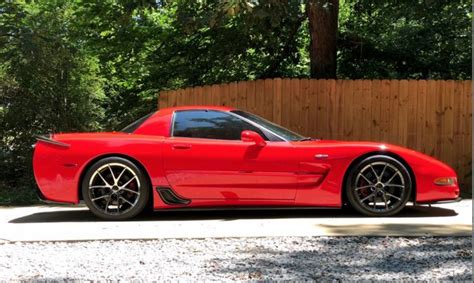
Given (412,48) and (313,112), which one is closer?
(313,112)

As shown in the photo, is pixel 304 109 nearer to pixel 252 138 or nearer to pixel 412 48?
pixel 252 138

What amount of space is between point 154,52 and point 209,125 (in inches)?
347

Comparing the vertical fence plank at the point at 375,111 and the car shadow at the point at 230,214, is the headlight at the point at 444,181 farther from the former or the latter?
the vertical fence plank at the point at 375,111

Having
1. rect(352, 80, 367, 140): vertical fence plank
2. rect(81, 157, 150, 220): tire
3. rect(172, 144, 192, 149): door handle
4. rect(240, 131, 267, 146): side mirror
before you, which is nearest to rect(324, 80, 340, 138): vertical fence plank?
rect(352, 80, 367, 140): vertical fence plank

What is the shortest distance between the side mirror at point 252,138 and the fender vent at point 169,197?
0.99 meters

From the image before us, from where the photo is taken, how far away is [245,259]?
4.77 metres

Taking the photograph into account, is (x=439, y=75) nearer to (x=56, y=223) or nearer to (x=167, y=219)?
(x=167, y=219)

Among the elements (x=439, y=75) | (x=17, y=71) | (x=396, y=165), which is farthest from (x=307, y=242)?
(x=439, y=75)

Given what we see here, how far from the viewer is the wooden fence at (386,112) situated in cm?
948

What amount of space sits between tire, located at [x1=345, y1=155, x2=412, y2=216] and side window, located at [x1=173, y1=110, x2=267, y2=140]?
120cm

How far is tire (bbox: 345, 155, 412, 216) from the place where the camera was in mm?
6496

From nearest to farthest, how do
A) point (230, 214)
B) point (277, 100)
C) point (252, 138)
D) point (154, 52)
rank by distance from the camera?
point (252, 138) → point (230, 214) → point (277, 100) → point (154, 52)

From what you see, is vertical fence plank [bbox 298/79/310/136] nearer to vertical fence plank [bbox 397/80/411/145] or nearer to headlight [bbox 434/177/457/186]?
vertical fence plank [bbox 397/80/411/145]

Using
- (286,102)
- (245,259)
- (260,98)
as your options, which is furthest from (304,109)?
(245,259)
